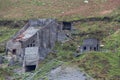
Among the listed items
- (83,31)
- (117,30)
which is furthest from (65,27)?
(117,30)

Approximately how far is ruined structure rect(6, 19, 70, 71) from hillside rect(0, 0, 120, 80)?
2.20 feet

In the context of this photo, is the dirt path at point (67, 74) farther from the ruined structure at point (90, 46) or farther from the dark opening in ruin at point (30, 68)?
the ruined structure at point (90, 46)

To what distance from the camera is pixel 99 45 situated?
38.7 metres

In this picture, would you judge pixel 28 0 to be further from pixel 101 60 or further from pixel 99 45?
pixel 101 60

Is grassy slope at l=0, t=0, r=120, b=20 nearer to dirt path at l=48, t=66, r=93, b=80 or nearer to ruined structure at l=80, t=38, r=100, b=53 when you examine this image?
ruined structure at l=80, t=38, r=100, b=53

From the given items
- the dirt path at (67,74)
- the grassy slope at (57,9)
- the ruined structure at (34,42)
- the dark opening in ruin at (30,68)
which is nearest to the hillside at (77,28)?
the grassy slope at (57,9)

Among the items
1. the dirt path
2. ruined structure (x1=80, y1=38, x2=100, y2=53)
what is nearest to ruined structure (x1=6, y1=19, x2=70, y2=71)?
ruined structure (x1=80, y1=38, x2=100, y2=53)

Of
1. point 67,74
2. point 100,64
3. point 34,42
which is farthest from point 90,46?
point 67,74

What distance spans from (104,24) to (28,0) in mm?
11649

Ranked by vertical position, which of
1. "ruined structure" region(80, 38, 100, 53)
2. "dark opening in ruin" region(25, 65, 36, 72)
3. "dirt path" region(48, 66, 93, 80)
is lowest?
"dark opening in ruin" region(25, 65, 36, 72)

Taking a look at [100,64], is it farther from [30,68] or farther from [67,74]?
[30,68]

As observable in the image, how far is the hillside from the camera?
1212 inches

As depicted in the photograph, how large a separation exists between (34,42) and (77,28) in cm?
690

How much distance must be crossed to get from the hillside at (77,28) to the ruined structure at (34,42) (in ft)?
2.20
